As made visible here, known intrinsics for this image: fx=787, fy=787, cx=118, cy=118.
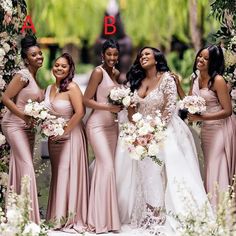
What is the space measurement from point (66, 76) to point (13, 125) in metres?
0.72

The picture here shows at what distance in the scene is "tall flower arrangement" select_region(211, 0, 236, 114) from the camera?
7.88 metres

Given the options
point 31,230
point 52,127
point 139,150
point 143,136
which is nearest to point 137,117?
point 143,136

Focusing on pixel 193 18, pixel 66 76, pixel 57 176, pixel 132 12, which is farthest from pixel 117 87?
pixel 132 12

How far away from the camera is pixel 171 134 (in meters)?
7.88

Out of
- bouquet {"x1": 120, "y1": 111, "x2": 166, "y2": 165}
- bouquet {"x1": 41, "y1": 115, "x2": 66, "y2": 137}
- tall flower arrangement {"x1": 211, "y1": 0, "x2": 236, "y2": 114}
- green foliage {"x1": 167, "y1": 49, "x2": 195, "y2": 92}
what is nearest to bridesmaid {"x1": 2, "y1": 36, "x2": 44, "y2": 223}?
bouquet {"x1": 41, "y1": 115, "x2": 66, "y2": 137}

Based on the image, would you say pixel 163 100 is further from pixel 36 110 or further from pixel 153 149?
pixel 36 110

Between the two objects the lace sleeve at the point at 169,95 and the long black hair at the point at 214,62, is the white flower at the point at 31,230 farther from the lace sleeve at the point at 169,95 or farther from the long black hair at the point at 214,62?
the long black hair at the point at 214,62

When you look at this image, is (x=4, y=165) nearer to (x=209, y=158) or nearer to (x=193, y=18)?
(x=209, y=158)

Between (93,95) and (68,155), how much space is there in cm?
66

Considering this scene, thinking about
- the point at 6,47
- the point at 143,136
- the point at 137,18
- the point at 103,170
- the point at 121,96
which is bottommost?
the point at 103,170

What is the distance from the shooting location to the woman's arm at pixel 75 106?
7.76 m

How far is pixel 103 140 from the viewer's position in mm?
7910

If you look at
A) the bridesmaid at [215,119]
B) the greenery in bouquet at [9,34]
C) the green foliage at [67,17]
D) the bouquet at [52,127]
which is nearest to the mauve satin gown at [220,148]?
the bridesmaid at [215,119]

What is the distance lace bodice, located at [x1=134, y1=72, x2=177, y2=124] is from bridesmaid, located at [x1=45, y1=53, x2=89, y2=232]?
619 mm
